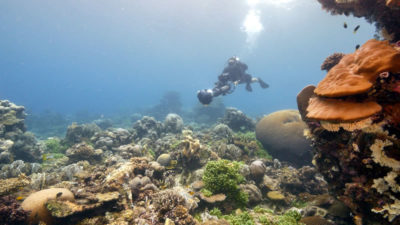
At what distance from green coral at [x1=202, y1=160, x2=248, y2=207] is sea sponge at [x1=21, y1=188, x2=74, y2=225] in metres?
3.52

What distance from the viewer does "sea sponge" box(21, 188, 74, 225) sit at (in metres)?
3.73

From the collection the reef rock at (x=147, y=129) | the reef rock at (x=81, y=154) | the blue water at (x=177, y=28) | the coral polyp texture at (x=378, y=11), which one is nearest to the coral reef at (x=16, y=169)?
the reef rock at (x=81, y=154)

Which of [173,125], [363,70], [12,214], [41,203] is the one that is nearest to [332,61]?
[363,70]

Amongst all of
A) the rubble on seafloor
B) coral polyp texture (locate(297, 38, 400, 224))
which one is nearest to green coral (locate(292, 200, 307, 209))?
the rubble on seafloor

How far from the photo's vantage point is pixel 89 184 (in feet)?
16.7

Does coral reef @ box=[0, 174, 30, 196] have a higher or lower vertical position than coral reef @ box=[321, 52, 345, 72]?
lower

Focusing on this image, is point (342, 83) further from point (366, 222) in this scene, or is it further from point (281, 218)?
point (281, 218)

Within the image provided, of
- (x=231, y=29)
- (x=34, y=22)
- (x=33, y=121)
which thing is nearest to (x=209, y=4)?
(x=231, y=29)

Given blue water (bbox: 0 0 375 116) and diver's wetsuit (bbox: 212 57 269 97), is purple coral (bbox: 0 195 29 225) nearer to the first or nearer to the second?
diver's wetsuit (bbox: 212 57 269 97)

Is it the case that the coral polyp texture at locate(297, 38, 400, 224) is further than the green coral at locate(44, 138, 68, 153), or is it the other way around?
the green coral at locate(44, 138, 68, 153)

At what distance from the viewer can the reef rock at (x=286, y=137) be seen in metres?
9.19

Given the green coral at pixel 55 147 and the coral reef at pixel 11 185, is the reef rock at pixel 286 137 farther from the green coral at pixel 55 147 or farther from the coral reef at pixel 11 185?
the green coral at pixel 55 147

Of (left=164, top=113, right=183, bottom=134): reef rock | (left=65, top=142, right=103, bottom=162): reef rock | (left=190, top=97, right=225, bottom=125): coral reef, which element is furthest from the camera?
(left=190, top=97, right=225, bottom=125): coral reef

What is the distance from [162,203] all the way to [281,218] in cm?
286
